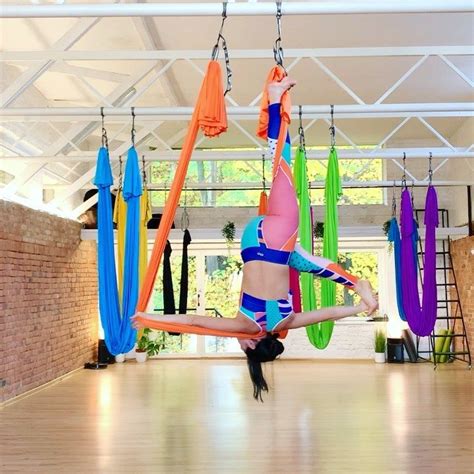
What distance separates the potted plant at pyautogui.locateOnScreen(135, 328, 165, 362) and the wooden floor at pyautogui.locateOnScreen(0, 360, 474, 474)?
5.62 ft

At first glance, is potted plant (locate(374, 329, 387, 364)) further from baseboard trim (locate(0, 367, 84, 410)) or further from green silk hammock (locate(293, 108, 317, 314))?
green silk hammock (locate(293, 108, 317, 314))

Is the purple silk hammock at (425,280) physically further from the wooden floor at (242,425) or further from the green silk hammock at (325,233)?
the green silk hammock at (325,233)

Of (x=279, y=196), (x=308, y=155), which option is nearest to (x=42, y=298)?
(x=308, y=155)

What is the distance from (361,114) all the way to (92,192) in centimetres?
527

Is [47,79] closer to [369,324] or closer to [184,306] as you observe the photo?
[184,306]

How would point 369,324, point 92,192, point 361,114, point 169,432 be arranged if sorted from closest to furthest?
point 169,432 < point 361,114 < point 92,192 < point 369,324

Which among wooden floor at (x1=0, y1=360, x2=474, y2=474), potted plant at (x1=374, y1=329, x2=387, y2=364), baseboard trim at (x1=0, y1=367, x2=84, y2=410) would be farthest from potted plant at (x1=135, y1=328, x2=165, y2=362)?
potted plant at (x1=374, y1=329, x2=387, y2=364)

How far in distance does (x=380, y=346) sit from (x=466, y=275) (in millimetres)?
1849

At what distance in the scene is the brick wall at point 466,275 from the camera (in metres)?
9.91

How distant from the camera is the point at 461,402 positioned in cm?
690

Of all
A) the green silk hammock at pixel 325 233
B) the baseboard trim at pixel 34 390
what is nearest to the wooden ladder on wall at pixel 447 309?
the green silk hammock at pixel 325 233

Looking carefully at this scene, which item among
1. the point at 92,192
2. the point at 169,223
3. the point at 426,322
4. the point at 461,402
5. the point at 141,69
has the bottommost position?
the point at 461,402

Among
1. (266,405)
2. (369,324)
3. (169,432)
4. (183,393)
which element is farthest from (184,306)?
(369,324)

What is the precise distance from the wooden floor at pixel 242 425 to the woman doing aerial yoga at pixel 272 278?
181cm
